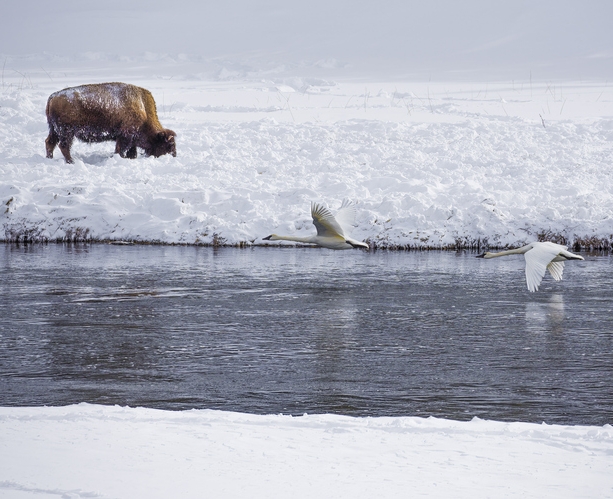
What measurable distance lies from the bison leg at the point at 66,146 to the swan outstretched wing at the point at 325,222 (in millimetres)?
13128

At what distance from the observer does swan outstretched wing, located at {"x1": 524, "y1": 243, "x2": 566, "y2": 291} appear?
11891 millimetres

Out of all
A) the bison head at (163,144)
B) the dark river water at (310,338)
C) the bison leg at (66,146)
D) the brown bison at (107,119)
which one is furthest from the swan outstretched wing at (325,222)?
the bison leg at (66,146)

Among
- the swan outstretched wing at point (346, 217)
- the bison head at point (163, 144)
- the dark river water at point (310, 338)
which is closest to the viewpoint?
the dark river water at point (310, 338)

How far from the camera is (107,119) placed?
80.9 feet

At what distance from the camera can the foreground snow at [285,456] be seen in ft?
15.0

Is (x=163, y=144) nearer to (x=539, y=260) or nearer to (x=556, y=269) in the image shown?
(x=556, y=269)

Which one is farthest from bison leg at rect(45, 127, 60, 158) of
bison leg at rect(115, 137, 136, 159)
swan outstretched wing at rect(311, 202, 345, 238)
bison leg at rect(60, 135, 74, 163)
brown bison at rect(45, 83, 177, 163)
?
swan outstretched wing at rect(311, 202, 345, 238)

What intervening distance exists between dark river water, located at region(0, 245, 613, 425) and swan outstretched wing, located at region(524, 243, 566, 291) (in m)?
0.39

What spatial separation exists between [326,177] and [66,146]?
7349 millimetres

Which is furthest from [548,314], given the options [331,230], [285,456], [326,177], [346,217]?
[326,177]

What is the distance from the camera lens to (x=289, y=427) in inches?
230

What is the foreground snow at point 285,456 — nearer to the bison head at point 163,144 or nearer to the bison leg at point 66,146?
the bison head at point 163,144

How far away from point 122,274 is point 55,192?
25.8ft

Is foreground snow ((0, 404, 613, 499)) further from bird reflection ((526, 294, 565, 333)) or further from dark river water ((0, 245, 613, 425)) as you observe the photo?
bird reflection ((526, 294, 565, 333))
